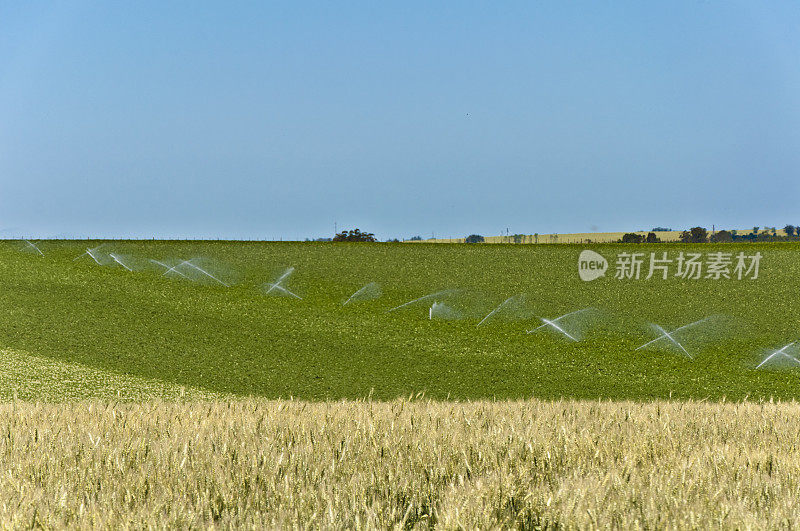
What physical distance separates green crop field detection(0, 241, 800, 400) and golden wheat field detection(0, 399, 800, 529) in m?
2.92

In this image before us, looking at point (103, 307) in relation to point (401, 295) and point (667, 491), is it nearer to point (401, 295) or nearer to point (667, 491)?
point (401, 295)

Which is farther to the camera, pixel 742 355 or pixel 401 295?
pixel 401 295

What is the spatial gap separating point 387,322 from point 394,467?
6.51 metres

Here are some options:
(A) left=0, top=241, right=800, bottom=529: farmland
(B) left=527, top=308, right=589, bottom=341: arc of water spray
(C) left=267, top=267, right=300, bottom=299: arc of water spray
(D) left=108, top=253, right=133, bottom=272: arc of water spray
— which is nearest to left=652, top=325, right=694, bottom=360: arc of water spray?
(A) left=0, top=241, right=800, bottom=529: farmland

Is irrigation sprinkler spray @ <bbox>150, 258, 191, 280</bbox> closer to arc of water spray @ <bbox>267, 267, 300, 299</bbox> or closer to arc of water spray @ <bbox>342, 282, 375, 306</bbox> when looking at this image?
arc of water spray @ <bbox>267, 267, 300, 299</bbox>

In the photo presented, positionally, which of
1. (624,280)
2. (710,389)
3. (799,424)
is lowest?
(710,389)

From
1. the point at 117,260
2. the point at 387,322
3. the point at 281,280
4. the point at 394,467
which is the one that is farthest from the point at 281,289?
the point at 394,467

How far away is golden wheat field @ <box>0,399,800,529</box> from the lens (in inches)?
102

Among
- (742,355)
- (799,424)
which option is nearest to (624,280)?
(742,355)

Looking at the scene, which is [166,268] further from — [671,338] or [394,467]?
[394,467]

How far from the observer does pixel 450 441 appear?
3.84 metres

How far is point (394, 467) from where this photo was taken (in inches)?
130

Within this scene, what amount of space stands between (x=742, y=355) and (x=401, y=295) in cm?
561

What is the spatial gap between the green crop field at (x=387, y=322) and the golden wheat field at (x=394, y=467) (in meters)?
2.92
